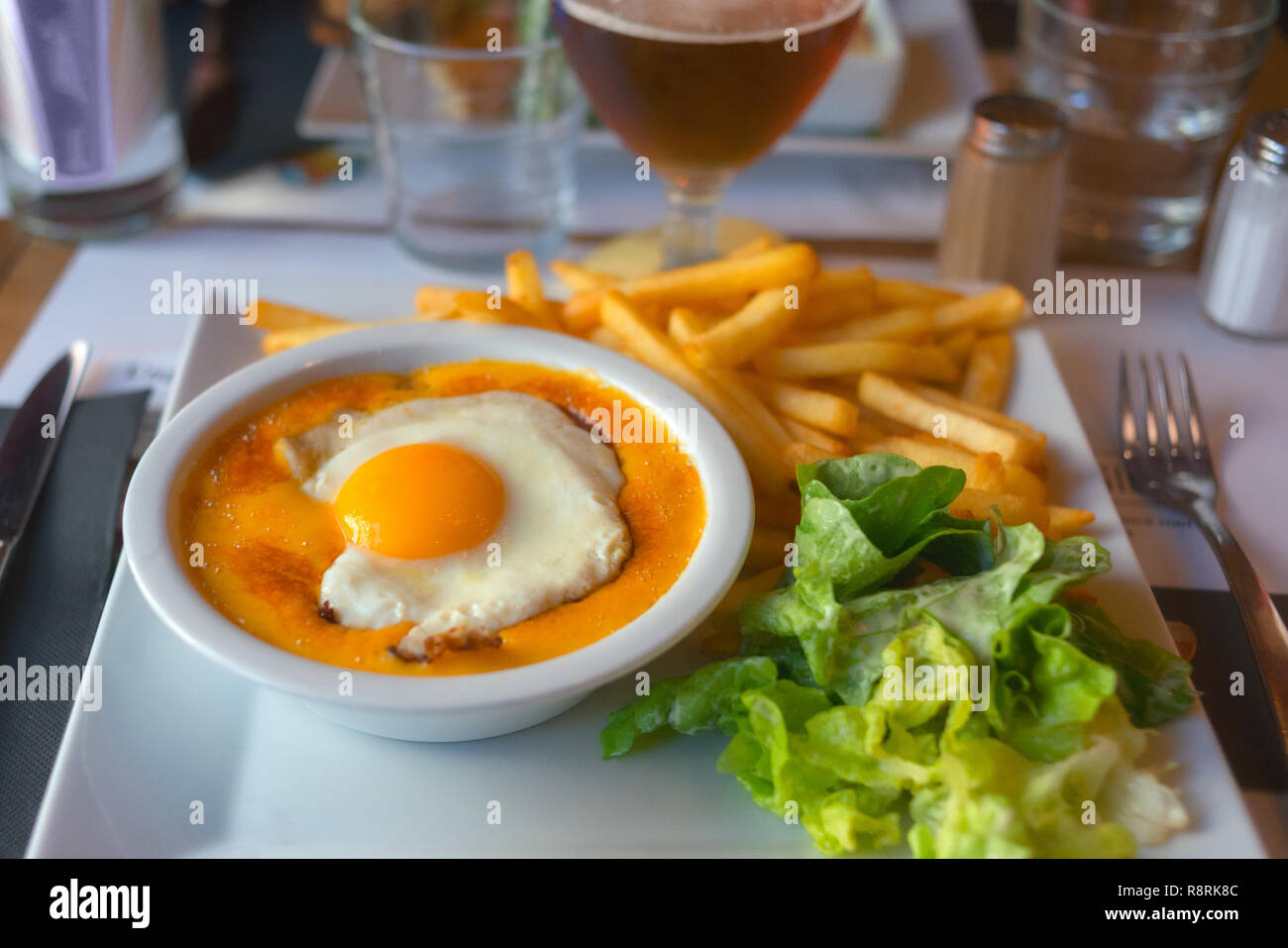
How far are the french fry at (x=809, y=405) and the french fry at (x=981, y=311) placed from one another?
43 cm

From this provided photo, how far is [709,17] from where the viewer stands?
2768 millimetres

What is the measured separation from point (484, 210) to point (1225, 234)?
79.9 inches

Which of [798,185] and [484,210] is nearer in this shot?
[484,210]

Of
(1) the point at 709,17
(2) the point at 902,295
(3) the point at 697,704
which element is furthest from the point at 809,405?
(1) the point at 709,17

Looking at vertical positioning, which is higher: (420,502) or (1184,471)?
(420,502)

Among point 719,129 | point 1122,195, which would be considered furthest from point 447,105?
point 1122,195

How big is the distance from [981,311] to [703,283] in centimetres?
68

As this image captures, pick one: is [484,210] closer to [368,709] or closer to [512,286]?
[512,286]

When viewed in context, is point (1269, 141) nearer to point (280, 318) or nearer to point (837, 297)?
point (837, 297)

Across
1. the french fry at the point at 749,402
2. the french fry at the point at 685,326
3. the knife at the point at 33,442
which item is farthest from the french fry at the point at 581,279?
the knife at the point at 33,442

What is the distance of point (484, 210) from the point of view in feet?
11.5

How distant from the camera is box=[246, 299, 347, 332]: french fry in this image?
105 inches

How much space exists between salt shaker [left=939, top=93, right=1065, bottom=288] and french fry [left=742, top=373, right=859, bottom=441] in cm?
93

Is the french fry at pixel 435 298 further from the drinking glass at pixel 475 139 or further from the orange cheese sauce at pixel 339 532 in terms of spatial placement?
the drinking glass at pixel 475 139
